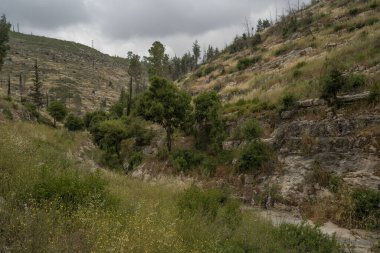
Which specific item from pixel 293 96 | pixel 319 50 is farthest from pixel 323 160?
pixel 319 50

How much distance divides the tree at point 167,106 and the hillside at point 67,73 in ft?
215

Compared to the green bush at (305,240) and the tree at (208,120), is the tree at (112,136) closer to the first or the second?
the tree at (208,120)

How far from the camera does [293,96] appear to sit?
20.1 meters

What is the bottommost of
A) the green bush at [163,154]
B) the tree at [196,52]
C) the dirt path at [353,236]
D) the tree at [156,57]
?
the dirt path at [353,236]

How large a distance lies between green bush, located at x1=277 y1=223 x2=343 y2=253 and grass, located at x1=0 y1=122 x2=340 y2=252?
0.03m

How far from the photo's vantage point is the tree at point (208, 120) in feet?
80.6

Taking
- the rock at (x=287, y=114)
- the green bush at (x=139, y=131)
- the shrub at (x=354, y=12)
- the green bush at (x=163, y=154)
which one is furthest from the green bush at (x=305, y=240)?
the shrub at (x=354, y=12)

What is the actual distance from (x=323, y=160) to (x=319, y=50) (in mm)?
22926

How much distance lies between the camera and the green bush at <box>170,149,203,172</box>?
23.2m

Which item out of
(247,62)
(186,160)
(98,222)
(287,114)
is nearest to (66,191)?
(98,222)

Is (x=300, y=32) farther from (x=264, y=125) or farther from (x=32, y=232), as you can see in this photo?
(x=32, y=232)

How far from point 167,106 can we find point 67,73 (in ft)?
353

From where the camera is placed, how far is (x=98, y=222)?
16.5 ft

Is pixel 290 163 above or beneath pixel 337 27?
beneath
